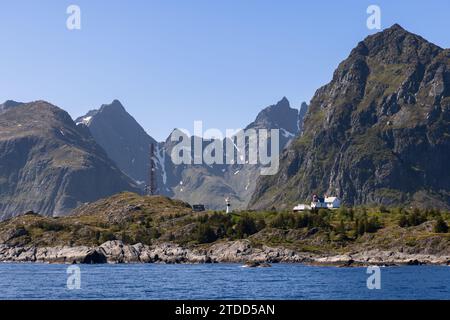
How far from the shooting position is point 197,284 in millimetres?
132625

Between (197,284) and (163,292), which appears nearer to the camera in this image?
(163,292)

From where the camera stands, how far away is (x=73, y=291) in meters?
117
